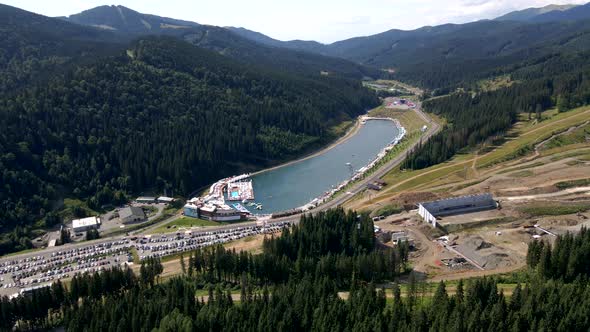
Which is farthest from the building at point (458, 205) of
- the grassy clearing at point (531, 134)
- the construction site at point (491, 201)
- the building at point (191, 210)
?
the building at point (191, 210)

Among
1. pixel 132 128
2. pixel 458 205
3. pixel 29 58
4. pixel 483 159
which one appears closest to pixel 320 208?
pixel 458 205

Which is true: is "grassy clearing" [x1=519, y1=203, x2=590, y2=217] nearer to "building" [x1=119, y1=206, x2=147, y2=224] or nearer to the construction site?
the construction site

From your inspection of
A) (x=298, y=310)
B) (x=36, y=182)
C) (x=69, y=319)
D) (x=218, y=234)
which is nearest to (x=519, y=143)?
(x=218, y=234)

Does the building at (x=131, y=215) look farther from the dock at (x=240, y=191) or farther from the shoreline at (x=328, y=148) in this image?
the shoreline at (x=328, y=148)

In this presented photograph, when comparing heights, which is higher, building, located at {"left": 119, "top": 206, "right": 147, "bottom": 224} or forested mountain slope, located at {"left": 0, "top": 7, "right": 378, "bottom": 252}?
forested mountain slope, located at {"left": 0, "top": 7, "right": 378, "bottom": 252}

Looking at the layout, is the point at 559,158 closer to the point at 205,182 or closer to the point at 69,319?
the point at 205,182

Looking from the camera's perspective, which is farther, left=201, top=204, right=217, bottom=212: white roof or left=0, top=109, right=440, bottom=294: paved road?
left=201, top=204, right=217, bottom=212: white roof

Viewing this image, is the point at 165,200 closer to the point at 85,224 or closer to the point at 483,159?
the point at 85,224

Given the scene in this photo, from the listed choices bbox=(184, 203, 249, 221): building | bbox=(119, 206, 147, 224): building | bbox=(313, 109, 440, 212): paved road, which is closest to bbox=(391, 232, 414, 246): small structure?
bbox=(313, 109, 440, 212): paved road
